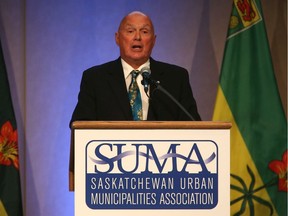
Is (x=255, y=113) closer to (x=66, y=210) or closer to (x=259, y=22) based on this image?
(x=259, y=22)

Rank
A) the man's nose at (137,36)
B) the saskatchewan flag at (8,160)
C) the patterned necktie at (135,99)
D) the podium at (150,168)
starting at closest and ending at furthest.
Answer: the podium at (150,168) < the patterned necktie at (135,99) < the man's nose at (137,36) < the saskatchewan flag at (8,160)

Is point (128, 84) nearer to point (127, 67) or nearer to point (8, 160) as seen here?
point (127, 67)

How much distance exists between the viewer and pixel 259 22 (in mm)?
3713

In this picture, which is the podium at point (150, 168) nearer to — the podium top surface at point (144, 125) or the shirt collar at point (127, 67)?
the podium top surface at point (144, 125)

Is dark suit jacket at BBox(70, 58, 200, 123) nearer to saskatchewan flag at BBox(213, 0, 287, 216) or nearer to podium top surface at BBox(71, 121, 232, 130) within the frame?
saskatchewan flag at BBox(213, 0, 287, 216)

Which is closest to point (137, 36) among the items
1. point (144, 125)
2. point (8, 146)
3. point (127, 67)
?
point (127, 67)

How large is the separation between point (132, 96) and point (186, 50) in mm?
1432

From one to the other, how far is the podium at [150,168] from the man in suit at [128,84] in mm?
852

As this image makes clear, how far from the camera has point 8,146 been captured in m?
3.69

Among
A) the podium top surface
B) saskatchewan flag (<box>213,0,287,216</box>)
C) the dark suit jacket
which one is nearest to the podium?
the podium top surface

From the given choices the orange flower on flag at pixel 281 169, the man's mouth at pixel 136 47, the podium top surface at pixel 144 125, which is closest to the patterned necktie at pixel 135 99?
the man's mouth at pixel 136 47

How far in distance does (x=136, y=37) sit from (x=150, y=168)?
3.74ft

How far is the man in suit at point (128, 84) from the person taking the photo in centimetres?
294

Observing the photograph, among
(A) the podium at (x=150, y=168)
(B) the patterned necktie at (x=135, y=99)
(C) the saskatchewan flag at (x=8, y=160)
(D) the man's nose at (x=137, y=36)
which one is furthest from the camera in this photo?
(C) the saskatchewan flag at (x=8, y=160)
